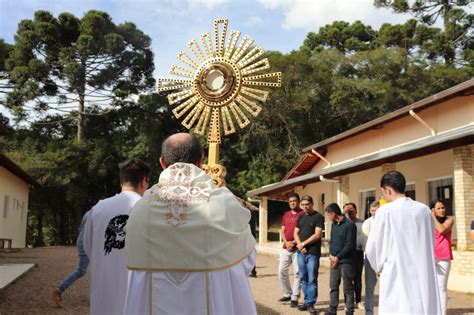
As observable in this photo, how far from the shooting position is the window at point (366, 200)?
17.4 m

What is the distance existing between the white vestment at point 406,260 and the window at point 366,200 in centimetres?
1296

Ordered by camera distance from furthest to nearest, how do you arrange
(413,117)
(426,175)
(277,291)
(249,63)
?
(413,117), (426,175), (277,291), (249,63)

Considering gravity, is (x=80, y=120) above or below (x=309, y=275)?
above

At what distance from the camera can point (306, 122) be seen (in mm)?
32625

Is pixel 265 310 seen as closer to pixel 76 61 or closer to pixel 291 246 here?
pixel 291 246

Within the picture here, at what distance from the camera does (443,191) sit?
14.0m

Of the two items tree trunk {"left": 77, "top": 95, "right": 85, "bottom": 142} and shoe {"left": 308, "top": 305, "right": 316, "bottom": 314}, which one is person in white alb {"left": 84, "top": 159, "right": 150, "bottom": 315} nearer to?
shoe {"left": 308, "top": 305, "right": 316, "bottom": 314}

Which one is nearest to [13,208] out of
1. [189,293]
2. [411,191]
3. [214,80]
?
[411,191]

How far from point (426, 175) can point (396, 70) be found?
61.4ft

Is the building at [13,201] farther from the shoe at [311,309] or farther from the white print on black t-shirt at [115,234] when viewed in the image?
the white print on black t-shirt at [115,234]

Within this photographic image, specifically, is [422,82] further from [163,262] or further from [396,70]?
[163,262]

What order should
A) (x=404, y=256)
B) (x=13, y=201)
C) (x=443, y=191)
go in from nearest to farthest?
(x=404, y=256) < (x=443, y=191) < (x=13, y=201)

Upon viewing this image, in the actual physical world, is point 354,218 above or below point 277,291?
above

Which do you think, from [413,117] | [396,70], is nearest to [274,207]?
[396,70]
